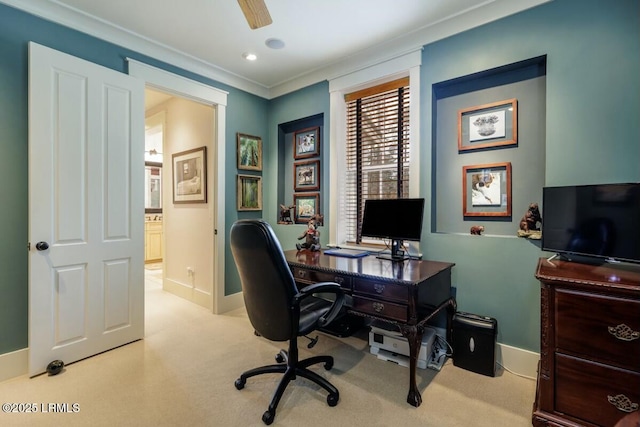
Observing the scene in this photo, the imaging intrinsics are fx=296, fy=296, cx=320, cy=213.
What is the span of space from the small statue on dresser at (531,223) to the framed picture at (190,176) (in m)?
3.20

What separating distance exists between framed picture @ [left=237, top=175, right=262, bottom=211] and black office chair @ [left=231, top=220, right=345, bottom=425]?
1806mm

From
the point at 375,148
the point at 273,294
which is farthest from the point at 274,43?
the point at 273,294

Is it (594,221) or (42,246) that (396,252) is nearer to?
(594,221)

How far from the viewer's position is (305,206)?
139 inches

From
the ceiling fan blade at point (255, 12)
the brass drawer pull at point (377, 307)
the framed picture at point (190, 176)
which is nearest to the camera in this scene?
the ceiling fan blade at point (255, 12)

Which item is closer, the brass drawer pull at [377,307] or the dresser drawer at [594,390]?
the dresser drawer at [594,390]

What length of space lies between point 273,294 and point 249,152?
91.8 inches

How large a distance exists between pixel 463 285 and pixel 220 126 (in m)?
2.89

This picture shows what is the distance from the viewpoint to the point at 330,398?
179 centimetres

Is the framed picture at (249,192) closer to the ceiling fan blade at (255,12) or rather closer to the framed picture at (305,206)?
the framed picture at (305,206)

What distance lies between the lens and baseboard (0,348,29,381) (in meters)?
2.05

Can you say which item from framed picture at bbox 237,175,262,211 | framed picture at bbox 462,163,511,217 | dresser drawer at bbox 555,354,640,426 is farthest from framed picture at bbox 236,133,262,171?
dresser drawer at bbox 555,354,640,426

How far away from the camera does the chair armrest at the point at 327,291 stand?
5.45 ft

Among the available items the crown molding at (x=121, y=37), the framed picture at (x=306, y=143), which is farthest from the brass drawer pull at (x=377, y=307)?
the crown molding at (x=121, y=37)
